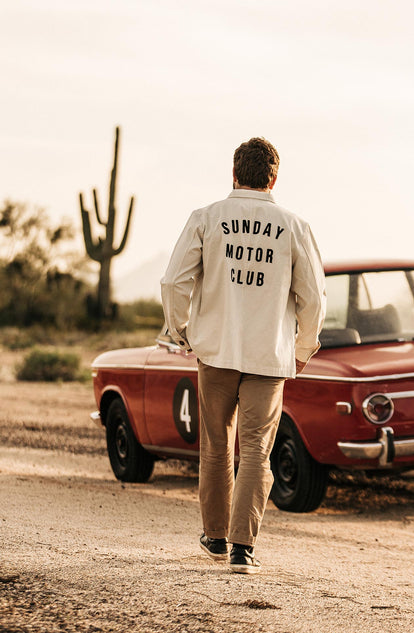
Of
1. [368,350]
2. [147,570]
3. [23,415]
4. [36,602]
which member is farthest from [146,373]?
[23,415]

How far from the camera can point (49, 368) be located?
23312mm

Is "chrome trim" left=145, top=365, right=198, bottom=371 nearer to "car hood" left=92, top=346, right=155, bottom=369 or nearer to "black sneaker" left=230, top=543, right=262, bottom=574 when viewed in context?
"car hood" left=92, top=346, right=155, bottom=369

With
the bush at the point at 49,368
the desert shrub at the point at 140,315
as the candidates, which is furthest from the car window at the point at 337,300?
the desert shrub at the point at 140,315

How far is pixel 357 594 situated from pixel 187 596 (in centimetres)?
86

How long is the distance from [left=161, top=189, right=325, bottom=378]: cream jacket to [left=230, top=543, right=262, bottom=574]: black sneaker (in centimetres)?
84

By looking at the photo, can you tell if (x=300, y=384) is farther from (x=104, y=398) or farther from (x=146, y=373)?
(x=104, y=398)

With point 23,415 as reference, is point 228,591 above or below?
above

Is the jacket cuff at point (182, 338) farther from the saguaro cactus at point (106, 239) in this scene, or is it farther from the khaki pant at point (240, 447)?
the saguaro cactus at point (106, 239)

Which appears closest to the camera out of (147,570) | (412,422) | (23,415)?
(147,570)

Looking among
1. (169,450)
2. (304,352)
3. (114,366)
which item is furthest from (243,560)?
(114,366)

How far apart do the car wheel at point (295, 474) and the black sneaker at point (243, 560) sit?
2.32 meters

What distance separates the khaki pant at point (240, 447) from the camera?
5180 mm

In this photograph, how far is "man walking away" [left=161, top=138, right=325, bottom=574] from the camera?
518 cm

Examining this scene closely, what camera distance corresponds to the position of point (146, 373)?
894 cm
